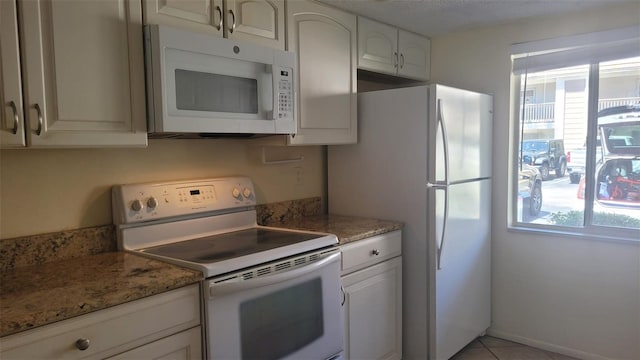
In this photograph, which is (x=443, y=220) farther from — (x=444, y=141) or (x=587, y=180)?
(x=587, y=180)

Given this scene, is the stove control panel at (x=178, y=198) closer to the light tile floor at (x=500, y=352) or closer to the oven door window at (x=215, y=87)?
the oven door window at (x=215, y=87)

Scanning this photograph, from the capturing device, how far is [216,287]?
158 centimetres

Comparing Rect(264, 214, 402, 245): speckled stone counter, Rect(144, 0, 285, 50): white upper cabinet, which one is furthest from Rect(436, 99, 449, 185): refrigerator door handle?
Rect(144, 0, 285, 50): white upper cabinet

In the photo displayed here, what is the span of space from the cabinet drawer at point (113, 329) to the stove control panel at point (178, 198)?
54 cm

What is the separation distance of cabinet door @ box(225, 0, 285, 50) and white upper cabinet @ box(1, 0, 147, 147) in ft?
1.37

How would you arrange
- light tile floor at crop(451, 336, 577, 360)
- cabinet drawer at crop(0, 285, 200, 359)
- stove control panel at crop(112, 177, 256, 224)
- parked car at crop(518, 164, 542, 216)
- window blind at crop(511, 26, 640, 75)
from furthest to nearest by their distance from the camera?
parked car at crop(518, 164, 542, 216) → light tile floor at crop(451, 336, 577, 360) → window blind at crop(511, 26, 640, 75) → stove control panel at crop(112, 177, 256, 224) → cabinet drawer at crop(0, 285, 200, 359)

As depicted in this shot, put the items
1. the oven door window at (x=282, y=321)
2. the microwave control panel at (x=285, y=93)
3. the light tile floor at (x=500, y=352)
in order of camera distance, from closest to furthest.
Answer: the oven door window at (x=282, y=321) → the microwave control panel at (x=285, y=93) → the light tile floor at (x=500, y=352)

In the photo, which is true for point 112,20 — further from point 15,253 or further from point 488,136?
point 488,136

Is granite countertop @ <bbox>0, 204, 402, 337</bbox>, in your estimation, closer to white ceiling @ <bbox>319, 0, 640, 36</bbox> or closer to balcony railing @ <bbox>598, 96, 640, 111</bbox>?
white ceiling @ <bbox>319, 0, 640, 36</bbox>

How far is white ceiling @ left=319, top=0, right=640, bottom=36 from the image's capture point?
247 cm

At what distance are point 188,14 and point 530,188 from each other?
2342mm

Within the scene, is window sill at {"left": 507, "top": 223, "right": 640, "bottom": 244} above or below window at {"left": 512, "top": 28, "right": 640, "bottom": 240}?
below

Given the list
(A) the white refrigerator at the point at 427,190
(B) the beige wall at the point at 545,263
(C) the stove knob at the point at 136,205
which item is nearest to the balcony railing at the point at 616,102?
(B) the beige wall at the point at 545,263

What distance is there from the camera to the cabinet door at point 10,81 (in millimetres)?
1371
